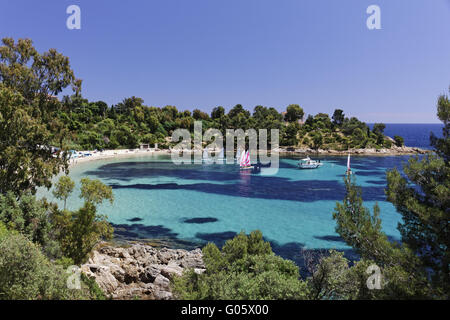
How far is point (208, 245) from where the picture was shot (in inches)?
481

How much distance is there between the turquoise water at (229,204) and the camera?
2228cm

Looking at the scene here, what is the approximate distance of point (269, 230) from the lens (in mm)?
23250

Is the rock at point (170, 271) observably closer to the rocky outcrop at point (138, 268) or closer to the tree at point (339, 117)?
the rocky outcrop at point (138, 268)

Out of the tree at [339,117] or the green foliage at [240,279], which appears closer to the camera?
the green foliage at [240,279]

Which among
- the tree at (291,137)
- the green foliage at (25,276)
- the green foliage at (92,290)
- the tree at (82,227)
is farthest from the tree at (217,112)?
the green foliage at (25,276)

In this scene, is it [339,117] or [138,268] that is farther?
[339,117]

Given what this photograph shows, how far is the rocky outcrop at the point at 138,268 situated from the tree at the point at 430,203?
10.1m

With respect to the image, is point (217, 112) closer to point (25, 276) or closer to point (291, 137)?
point (291, 137)

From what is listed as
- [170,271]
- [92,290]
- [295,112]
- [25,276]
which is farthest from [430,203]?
[295,112]

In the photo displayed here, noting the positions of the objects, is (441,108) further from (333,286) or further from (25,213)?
(25,213)

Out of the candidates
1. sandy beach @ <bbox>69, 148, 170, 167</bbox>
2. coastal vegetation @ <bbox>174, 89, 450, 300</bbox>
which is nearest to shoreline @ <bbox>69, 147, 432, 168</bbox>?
sandy beach @ <bbox>69, 148, 170, 167</bbox>

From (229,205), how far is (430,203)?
929 inches

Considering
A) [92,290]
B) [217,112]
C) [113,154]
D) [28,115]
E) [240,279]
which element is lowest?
[92,290]

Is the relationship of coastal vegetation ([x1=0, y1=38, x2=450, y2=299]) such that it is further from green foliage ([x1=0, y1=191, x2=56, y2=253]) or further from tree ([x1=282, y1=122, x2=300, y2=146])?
tree ([x1=282, y1=122, x2=300, y2=146])
